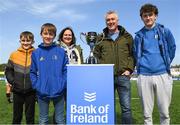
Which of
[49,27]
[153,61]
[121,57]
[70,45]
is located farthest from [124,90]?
[49,27]

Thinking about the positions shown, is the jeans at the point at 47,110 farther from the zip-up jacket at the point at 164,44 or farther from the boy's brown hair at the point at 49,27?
the zip-up jacket at the point at 164,44

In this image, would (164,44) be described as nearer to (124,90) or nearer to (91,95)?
(124,90)

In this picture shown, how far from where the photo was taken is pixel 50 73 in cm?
510

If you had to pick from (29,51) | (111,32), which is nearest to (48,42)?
(29,51)

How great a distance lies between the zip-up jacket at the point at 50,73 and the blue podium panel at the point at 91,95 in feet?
1.02

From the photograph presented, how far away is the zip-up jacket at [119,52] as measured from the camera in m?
5.49

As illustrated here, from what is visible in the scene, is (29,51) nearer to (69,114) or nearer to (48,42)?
(48,42)

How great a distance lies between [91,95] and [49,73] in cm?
68

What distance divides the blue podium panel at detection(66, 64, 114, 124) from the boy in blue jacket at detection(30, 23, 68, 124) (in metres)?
0.32

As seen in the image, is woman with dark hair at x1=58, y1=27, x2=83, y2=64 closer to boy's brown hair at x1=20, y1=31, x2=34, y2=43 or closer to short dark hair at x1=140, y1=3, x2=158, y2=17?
boy's brown hair at x1=20, y1=31, x2=34, y2=43

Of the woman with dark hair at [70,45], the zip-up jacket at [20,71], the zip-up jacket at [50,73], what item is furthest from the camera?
the woman with dark hair at [70,45]

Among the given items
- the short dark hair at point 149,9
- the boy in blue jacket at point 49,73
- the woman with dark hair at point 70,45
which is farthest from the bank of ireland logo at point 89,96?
the short dark hair at point 149,9

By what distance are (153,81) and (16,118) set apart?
86.9 inches

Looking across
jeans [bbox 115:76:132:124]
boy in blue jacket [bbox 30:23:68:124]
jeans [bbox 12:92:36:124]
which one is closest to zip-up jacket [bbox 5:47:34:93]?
jeans [bbox 12:92:36:124]
